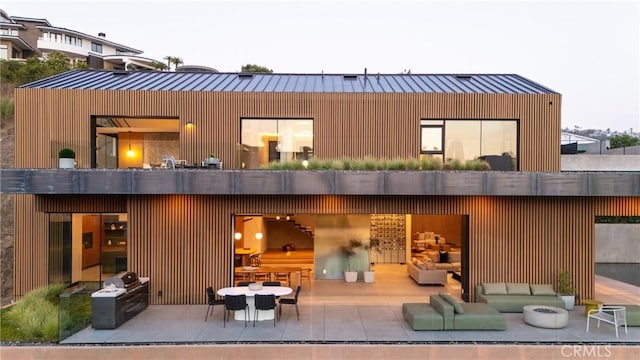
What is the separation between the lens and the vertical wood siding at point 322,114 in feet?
43.1

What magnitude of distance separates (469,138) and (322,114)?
4997 mm

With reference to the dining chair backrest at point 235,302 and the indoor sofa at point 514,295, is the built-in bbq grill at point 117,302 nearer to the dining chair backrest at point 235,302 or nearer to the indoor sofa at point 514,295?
the dining chair backrest at point 235,302

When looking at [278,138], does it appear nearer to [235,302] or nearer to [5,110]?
[235,302]

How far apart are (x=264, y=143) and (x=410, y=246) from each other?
29.5ft

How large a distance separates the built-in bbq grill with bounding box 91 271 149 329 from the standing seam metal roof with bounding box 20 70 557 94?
671cm

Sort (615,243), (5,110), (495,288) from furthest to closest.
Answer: (5,110)
(615,243)
(495,288)

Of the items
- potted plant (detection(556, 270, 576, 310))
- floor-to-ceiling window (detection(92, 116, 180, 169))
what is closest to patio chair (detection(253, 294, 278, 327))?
floor-to-ceiling window (detection(92, 116, 180, 169))

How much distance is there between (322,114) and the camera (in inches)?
539

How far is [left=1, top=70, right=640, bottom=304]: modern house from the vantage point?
1103cm

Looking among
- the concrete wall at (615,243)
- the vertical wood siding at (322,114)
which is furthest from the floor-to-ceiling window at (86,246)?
the concrete wall at (615,243)

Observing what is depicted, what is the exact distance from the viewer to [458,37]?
3041 cm

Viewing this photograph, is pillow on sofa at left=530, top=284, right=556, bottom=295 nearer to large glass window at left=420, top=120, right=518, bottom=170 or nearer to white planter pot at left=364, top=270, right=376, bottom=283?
large glass window at left=420, top=120, right=518, bottom=170

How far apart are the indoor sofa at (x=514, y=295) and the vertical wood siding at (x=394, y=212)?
0.65m

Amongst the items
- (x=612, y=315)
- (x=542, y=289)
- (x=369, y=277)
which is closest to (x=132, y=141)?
(x=369, y=277)
